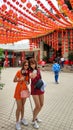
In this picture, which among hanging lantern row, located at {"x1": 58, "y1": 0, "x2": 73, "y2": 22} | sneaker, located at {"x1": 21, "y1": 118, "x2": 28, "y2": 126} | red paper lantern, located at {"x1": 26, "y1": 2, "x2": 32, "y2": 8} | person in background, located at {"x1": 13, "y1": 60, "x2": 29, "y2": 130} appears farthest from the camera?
red paper lantern, located at {"x1": 26, "y1": 2, "x2": 32, "y2": 8}

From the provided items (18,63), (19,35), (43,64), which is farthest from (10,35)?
(18,63)

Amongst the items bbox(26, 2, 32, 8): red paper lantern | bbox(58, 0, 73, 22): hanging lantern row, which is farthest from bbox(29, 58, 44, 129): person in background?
bbox(26, 2, 32, 8): red paper lantern

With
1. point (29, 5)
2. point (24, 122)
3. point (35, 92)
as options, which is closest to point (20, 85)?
point (35, 92)

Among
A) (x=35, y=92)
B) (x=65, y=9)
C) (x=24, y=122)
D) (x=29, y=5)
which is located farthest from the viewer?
(x=65, y=9)

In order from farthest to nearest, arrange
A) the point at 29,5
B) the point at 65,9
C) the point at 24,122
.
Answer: the point at 65,9, the point at 29,5, the point at 24,122

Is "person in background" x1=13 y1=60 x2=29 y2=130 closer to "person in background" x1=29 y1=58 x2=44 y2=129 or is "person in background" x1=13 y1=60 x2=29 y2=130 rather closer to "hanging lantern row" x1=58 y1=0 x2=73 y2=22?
"person in background" x1=29 y1=58 x2=44 y2=129

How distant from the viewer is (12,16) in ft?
35.2

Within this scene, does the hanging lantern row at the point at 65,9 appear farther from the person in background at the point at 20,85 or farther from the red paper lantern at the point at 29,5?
the person in background at the point at 20,85

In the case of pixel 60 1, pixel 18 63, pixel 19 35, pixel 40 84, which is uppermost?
pixel 60 1

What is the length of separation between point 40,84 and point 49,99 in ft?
16.7

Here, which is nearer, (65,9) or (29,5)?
(29,5)

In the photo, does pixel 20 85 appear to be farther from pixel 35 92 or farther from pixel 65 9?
pixel 65 9

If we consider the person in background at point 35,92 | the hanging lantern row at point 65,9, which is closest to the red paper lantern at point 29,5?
the hanging lantern row at point 65,9

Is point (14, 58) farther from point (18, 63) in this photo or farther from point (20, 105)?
point (20, 105)
